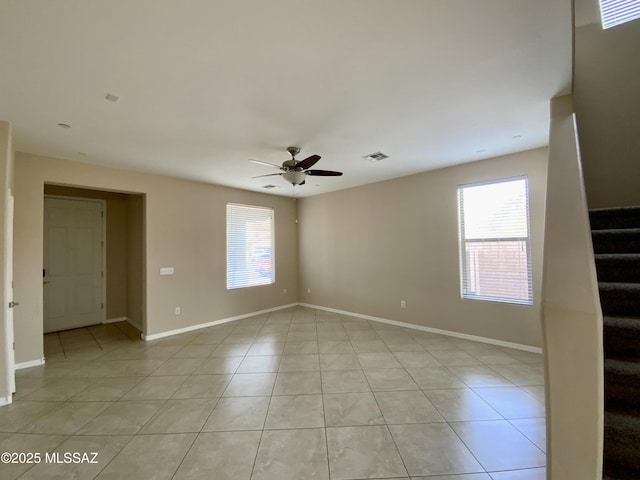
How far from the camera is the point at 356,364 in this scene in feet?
10.9

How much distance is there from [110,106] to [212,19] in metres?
1.54

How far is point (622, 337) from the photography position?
1489 millimetres

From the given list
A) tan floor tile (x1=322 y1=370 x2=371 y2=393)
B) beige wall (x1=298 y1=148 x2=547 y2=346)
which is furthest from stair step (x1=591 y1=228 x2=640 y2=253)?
tan floor tile (x1=322 y1=370 x2=371 y2=393)

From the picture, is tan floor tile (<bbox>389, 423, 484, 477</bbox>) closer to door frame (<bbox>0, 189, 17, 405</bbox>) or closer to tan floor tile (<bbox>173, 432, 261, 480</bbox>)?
tan floor tile (<bbox>173, 432, 261, 480</bbox>)

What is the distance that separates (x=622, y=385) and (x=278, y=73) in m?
2.81

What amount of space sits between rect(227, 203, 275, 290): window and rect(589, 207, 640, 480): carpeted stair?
17.5 ft

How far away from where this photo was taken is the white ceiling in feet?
4.81

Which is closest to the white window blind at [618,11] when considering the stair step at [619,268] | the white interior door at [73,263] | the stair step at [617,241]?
the stair step at [617,241]

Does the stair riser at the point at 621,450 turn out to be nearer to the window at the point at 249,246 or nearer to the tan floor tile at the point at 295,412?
the tan floor tile at the point at 295,412

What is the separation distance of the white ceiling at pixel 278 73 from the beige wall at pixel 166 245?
562mm

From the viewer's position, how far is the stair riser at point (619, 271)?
6.00ft

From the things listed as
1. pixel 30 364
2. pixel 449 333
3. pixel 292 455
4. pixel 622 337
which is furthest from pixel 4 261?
pixel 449 333

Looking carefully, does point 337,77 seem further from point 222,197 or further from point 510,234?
point 222,197

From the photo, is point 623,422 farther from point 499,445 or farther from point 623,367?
point 499,445
